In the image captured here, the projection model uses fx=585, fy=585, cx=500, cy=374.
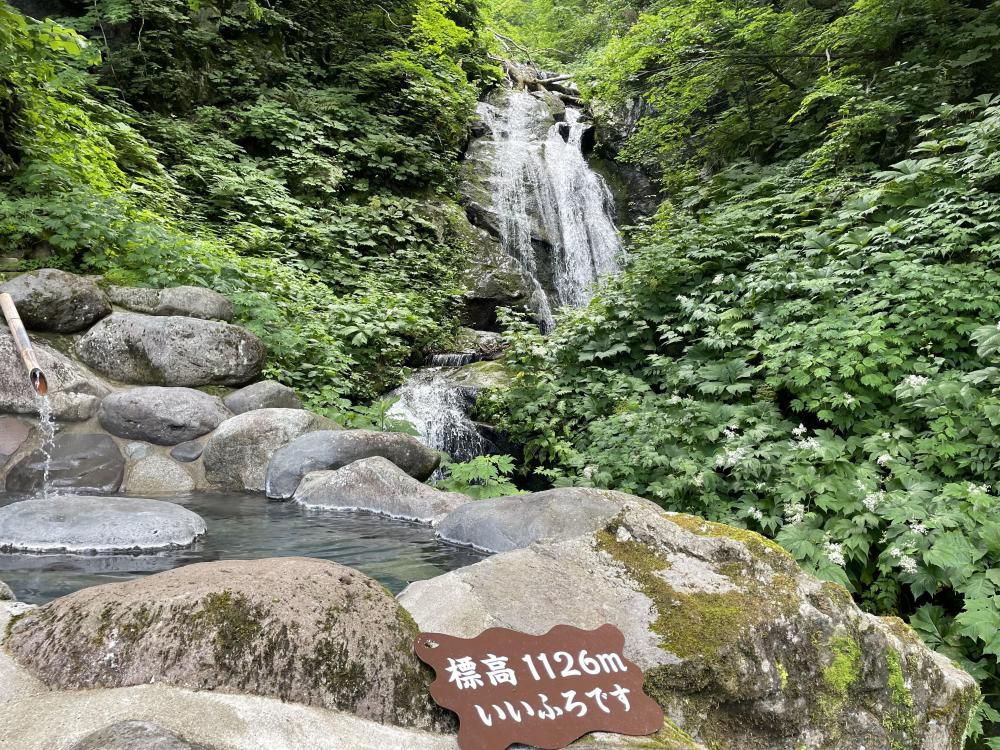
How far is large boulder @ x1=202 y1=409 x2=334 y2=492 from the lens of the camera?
5.90m

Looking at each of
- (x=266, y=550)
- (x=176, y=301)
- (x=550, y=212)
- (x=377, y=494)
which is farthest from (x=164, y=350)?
(x=550, y=212)

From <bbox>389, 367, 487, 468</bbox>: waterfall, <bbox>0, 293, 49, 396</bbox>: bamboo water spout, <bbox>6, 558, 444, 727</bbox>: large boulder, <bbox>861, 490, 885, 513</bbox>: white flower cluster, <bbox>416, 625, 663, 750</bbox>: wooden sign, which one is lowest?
<bbox>389, 367, 487, 468</bbox>: waterfall

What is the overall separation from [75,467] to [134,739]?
199 inches

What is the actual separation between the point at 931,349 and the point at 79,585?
5998 mm

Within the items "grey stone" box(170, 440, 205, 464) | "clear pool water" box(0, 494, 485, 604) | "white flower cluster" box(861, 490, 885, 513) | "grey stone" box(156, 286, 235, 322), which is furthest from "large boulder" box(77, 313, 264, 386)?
"white flower cluster" box(861, 490, 885, 513)

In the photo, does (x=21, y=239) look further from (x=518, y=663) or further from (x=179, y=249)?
(x=518, y=663)

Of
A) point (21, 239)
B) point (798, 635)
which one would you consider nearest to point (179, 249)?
point (21, 239)

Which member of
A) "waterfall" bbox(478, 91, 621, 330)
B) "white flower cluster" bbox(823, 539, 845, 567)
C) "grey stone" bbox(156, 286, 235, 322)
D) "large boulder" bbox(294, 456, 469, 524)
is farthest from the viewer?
"waterfall" bbox(478, 91, 621, 330)

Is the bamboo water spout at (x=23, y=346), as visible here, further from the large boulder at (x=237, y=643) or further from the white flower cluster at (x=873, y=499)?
the white flower cluster at (x=873, y=499)

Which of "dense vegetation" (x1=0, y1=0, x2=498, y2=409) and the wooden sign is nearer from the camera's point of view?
the wooden sign

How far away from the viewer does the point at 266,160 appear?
12117mm

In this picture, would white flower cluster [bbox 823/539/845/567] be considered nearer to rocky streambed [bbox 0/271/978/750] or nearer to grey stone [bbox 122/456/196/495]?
rocky streambed [bbox 0/271/978/750]

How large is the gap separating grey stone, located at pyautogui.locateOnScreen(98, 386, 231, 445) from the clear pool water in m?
0.80

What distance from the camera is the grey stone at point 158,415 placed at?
5.82m
